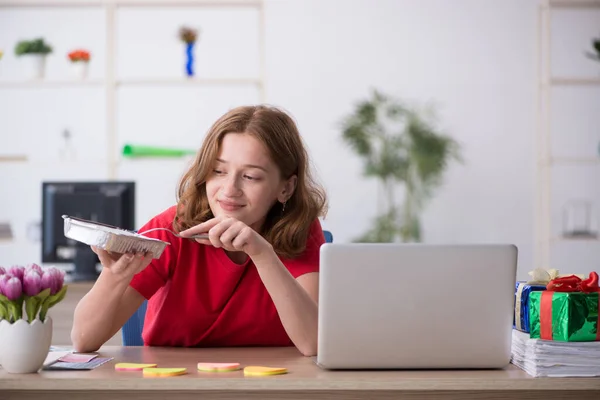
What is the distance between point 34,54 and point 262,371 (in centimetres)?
383

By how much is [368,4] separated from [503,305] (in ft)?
13.1

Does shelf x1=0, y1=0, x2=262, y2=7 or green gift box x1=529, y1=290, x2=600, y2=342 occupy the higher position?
shelf x1=0, y1=0, x2=262, y2=7

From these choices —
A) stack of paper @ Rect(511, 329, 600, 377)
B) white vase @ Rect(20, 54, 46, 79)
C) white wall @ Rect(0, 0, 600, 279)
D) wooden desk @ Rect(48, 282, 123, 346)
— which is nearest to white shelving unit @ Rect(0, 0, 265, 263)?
white wall @ Rect(0, 0, 600, 279)

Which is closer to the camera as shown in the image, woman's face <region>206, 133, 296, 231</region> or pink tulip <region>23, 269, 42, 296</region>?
→ pink tulip <region>23, 269, 42, 296</region>

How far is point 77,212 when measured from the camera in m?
3.73

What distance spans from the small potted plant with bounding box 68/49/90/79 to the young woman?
300cm

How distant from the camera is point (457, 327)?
1381mm

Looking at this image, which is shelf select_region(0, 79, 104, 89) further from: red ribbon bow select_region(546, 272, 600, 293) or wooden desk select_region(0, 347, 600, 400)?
red ribbon bow select_region(546, 272, 600, 293)

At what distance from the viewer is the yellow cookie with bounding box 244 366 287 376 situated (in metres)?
1.35

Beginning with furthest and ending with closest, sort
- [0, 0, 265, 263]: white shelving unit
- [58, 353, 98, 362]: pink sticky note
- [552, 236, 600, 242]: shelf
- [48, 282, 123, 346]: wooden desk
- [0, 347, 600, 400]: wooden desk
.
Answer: [0, 0, 265, 263]: white shelving unit < [552, 236, 600, 242]: shelf < [48, 282, 123, 346]: wooden desk < [58, 353, 98, 362]: pink sticky note < [0, 347, 600, 400]: wooden desk

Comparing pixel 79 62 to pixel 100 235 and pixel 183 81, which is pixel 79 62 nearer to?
pixel 183 81

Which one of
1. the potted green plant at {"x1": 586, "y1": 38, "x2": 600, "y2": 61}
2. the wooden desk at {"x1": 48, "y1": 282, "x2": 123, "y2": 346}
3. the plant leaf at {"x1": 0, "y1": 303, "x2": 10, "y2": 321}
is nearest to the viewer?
the plant leaf at {"x1": 0, "y1": 303, "x2": 10, "y2": 321}

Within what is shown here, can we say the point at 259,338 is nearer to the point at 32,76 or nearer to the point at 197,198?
the point at 197,198

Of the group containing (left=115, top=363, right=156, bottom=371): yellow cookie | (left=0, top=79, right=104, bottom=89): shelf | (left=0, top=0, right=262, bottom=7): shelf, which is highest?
(left=0, top=0, right=262, bottom=7): shelf
